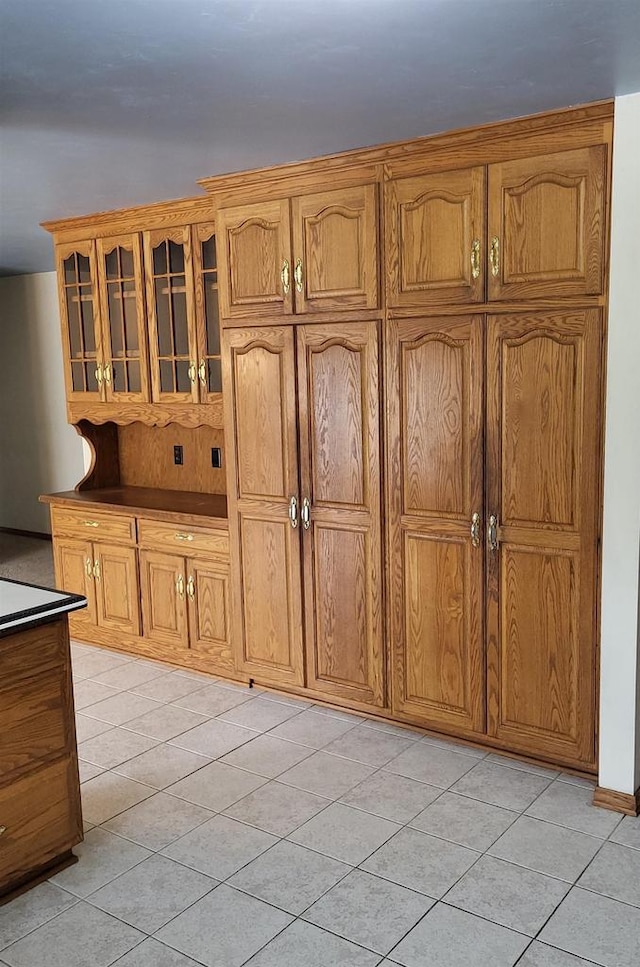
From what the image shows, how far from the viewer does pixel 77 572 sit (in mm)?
4707

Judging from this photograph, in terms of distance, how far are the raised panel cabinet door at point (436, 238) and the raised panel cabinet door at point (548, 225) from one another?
0.06 m

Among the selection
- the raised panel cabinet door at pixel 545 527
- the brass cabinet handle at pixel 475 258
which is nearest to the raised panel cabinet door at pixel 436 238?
the brass cabinet handle at pixel 475 258

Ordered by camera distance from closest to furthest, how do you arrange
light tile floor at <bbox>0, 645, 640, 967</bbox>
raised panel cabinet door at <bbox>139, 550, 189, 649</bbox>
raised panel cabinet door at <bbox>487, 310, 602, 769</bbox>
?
light tile floor at <bbox>0, 645, 640, 967</bbox> → raised panel cabinet door at <bbox>487, 310, 602, 769</bbox> → raised panel cabinet door at <bbox>139, 550, 189, 649</bbox>

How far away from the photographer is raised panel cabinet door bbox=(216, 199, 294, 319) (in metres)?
3.57

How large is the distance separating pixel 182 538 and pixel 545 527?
1.86 m

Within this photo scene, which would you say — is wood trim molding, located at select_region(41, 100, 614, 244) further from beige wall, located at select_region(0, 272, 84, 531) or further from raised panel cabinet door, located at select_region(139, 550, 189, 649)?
beige wall, located at select_region(0, 272, 84, 531)

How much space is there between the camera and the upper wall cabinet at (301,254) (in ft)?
11.0

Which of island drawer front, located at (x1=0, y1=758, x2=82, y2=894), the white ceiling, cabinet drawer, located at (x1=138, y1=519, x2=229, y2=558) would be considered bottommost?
island drawer front, located at (x1=0, y1=758, x2=82, y2=894)

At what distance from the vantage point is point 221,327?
3836 millimetres

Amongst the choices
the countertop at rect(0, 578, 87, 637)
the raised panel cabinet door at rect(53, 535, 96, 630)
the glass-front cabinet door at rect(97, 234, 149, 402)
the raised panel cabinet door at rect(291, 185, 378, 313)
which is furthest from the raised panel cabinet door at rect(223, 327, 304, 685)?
the countertop at rect(0, 578, 87, 637)

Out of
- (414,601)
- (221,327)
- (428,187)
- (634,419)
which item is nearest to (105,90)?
(428,187)

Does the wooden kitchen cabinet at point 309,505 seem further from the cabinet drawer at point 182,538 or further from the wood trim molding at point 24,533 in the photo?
the wood trim molding at point 24,533

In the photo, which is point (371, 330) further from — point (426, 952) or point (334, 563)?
point (426, 952)

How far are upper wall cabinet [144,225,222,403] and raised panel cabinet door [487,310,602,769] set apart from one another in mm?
1547
